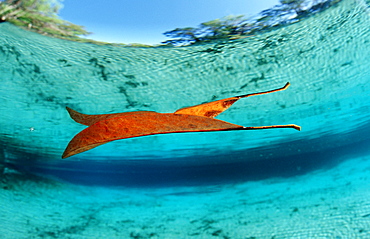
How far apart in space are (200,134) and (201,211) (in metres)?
5.35

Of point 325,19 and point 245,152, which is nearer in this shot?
point 325,19

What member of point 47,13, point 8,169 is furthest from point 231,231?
point 8,169

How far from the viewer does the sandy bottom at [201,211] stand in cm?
934

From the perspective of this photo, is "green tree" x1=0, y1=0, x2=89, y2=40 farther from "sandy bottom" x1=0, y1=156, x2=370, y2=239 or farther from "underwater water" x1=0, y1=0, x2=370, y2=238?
"sandy bottom" x1=0, y1=156, x2=370, y2=239

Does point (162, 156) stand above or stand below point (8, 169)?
above

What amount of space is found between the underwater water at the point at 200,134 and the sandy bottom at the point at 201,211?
0.08 m

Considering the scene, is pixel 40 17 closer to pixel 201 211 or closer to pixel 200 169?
pixel 201 211

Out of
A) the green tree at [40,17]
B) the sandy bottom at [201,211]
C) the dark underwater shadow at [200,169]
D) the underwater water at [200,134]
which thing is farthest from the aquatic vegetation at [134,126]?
the dark underwater shadow at [200,169]

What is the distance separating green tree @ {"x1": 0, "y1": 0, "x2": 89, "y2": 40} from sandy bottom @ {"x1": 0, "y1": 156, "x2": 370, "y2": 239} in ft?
30.7

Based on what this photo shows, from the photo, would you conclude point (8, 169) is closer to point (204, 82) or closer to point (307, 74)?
point (204, 82)

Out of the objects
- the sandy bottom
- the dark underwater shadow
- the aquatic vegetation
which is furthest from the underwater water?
the aquatic vegetation

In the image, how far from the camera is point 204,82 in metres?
6.79

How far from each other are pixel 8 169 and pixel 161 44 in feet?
47.7

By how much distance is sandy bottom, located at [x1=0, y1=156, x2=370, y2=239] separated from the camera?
30.7ft
